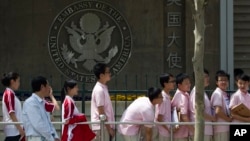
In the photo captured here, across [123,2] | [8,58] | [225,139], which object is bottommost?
[225,139]

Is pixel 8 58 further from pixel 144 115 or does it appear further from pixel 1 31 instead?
pixel 144 115

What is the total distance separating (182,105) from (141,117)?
2.48ft

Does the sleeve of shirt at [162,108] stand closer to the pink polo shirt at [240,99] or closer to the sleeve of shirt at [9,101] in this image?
the pink polo shirt at [240,99]

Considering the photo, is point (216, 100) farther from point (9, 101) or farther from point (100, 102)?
point (9, 101)

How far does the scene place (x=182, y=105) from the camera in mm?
12180

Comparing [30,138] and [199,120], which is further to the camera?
[30,138]

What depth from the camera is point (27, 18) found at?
18.0 metres

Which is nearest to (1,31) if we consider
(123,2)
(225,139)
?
(123,2)

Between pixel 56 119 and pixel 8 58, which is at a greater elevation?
pixel 8 58

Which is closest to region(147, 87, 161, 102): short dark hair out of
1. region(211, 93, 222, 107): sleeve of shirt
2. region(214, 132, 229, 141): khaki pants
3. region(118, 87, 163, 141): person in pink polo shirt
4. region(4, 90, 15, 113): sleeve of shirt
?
region(118, 87, 163, 141): person in pink polo shirt

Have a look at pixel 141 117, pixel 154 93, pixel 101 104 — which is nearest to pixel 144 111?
pixel 141 117

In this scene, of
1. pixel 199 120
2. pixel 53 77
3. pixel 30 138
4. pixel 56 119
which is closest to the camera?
pixel 199 120

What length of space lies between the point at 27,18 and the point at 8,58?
93cm

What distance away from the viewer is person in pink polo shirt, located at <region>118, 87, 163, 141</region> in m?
11.7
